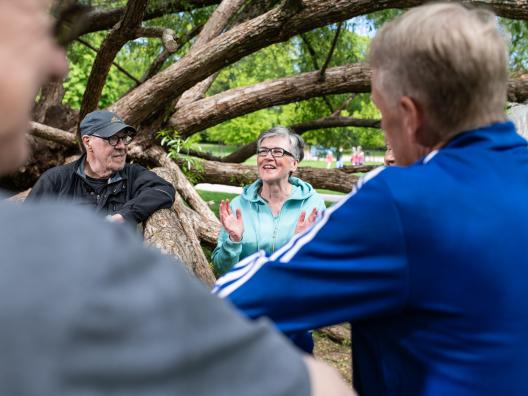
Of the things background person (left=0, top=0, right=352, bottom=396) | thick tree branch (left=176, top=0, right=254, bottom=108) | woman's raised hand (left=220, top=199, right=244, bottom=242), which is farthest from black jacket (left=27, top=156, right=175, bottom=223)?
background person (left=0, top=0, right=352, bottom=396)

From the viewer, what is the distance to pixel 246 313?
1235 mm

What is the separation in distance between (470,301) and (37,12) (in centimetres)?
95

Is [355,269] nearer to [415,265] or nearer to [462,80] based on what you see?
[415,265]

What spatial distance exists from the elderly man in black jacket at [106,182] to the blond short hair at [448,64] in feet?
12.0

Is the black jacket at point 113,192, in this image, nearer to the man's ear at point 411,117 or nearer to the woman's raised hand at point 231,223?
the woman's raised hand at point 231,223

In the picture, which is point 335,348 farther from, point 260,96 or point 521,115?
point 521,115

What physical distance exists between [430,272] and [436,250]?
0.05m

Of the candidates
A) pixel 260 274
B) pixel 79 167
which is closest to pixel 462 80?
pixel 260 274

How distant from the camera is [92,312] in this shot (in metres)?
0.53

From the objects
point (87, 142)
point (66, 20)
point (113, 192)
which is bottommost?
point (113, 192)

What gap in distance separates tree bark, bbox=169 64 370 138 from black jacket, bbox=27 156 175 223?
212 centimetres

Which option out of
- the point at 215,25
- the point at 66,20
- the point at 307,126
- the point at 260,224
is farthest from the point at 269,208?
the point at 307,126

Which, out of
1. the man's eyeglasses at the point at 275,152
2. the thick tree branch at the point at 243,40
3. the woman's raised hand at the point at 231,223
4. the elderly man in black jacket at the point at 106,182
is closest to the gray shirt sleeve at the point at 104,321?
the woman's raised hand at the point at 231,223

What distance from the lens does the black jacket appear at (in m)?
4.75
